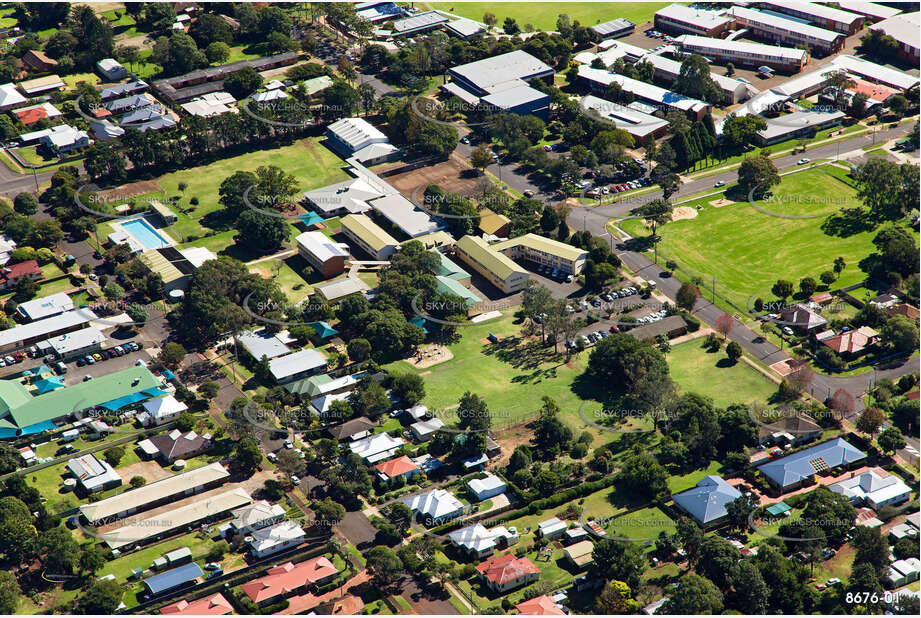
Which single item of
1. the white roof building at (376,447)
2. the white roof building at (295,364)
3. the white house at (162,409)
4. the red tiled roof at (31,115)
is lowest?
the white house at (162,409)

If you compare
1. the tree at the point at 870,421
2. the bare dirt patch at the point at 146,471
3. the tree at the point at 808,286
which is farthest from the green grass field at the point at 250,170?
the tree at the point at 870,421

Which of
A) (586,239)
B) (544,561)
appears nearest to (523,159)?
(586,239)

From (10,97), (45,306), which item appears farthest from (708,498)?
(10,97)

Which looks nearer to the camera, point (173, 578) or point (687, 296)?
point (173, 578)

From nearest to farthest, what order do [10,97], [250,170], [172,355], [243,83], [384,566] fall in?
[384,566]
[172,355]
[250,170]
[10,97]
[243,83]

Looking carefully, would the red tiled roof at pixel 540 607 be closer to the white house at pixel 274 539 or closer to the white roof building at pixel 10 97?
the white house at pixel 274 539

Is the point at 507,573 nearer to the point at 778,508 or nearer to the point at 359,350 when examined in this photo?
the point at 778,508

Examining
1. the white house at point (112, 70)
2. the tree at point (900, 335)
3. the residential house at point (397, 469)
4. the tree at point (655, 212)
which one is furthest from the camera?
the white house at point (112, 70)
